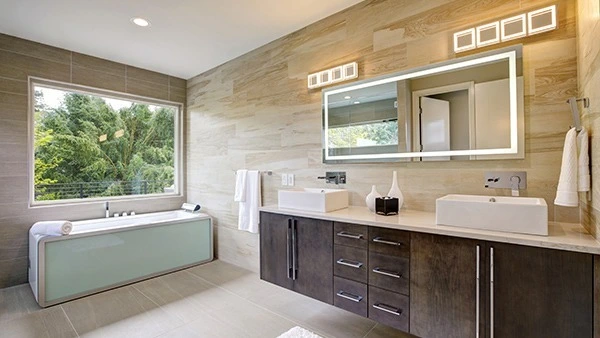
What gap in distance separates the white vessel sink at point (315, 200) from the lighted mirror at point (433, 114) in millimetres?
408

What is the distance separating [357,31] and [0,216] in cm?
406

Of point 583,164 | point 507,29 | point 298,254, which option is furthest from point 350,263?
point 507,29

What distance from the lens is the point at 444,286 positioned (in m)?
1.60

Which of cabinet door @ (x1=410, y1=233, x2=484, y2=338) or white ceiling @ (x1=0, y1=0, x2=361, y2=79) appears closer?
cabinet door @ (x1=410, y1=233, x2=484, y2=338)

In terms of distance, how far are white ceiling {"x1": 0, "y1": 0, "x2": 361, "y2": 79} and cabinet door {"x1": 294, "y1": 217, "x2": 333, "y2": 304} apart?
191 centimetres

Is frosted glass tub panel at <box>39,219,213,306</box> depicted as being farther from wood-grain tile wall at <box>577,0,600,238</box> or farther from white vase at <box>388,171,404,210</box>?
wood-grain tile wall at <box>577,0,600,238</box>

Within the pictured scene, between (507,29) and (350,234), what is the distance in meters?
1.67

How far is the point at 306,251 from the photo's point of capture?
2.25m

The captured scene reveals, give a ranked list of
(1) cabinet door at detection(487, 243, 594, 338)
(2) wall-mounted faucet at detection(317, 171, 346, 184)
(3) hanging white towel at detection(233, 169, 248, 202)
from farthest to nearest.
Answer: (3) hanging white towel at detection(233, 169, 248, 202)
(2) wall-mounted faucet at detection(317, 171, 346, 184)
(1) cabinet door at detection(487, 243, 594, 338)

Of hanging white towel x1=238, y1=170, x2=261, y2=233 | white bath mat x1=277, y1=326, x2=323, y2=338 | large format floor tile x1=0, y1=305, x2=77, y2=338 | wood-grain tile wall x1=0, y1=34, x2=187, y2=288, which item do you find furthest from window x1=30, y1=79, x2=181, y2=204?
white bath mat x1=277, y1=326, x2=323, y2=338

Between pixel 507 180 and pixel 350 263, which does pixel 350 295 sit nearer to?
pixel 350 263

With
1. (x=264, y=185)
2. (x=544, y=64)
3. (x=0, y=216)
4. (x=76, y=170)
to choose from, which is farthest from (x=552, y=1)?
(x=0, y=216)

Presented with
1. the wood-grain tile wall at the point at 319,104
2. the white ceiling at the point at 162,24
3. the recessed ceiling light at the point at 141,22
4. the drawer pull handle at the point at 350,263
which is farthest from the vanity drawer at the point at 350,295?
the recessed ceiling light at the point at 141,22

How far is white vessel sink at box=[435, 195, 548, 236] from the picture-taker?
1.41 m
